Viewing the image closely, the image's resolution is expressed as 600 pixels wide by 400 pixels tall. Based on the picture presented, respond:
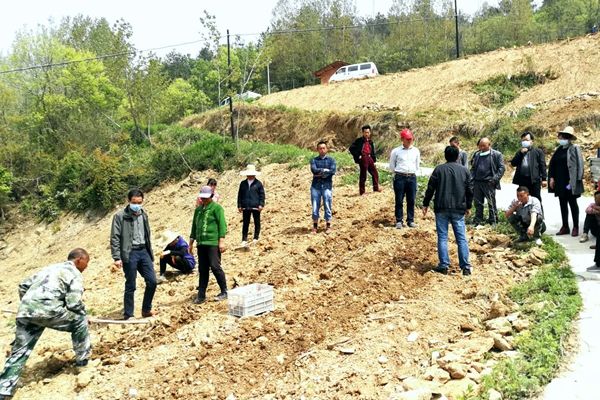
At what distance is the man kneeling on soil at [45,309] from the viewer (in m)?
5.86

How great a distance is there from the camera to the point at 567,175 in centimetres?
878

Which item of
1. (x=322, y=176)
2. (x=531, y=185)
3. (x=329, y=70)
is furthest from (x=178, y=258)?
(x=329, y=70)

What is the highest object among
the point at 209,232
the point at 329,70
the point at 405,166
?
the point at 329,70

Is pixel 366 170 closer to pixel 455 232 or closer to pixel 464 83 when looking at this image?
pixel 455 232

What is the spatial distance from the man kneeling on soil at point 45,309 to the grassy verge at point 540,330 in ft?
14.2

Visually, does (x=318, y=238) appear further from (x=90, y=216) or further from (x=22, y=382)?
(x=90, y=216)

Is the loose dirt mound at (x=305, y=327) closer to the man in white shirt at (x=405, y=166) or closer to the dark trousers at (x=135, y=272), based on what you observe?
the dark trousers at (x=135, y=272)

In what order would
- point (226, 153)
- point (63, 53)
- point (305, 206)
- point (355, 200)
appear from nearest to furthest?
point (355, 200)
point (305, 206)
point (226, 153)
point (63, 53)

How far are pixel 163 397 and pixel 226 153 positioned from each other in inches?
551

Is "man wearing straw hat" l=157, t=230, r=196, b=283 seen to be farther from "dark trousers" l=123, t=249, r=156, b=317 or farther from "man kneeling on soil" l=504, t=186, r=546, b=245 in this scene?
"man kneeling on soil" l=504, t=186, r=546, b=245

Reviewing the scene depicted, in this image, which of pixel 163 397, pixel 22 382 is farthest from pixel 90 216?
pixel 163 397

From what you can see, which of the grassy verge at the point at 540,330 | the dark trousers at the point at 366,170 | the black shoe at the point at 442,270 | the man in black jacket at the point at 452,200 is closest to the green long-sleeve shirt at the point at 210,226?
the man in black jacket at the point at 452,200

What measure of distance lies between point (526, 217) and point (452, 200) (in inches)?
66.2

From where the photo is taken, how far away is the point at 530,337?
17.5 ft
